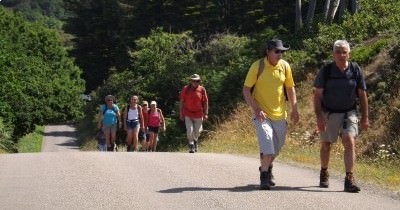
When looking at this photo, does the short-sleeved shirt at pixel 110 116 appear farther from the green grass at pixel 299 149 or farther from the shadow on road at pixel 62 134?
the shadow on road at pixel 62 134

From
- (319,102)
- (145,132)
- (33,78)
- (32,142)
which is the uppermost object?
(319,102)

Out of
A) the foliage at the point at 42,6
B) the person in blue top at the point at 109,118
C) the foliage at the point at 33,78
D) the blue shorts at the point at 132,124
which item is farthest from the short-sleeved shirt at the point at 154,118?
the foliage at the point at 42,6

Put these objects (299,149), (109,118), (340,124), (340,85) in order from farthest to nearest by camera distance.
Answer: (109,118)
(299,149)
(340,124)
(340,85)

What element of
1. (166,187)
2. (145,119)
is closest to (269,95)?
(166,187)

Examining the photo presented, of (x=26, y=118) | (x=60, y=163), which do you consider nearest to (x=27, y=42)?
(x=26, y=118)

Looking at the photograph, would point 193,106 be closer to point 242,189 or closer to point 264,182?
point 242,189

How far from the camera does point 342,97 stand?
880 centimetres

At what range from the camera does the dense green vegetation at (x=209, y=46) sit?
75.4 feet

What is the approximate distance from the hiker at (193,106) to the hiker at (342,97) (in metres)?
7.39

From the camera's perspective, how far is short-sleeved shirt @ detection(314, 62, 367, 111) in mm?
8773

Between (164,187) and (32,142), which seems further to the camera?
(32,142)

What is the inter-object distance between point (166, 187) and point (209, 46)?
31.5 m

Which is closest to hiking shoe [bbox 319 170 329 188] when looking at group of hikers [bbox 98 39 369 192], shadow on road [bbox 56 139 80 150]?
group of hikers [bbox 98 39 369 192]

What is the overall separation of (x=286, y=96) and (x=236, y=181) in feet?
4.84
